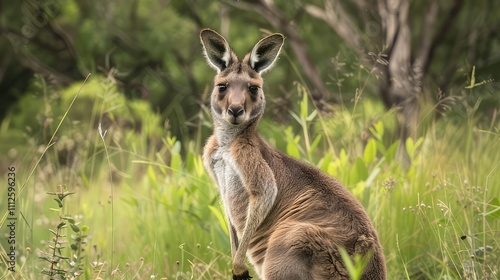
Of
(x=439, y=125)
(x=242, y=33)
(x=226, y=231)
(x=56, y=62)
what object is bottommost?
(x=56, y=62)

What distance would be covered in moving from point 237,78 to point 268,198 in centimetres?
73

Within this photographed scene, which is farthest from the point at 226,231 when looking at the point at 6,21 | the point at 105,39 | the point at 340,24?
the point at 6,21

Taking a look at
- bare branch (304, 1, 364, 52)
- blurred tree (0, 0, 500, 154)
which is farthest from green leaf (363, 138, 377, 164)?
bare branch (304, 1, 364, 52)

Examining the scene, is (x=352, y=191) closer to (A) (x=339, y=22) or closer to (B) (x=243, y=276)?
(B) (x=243, y=276)

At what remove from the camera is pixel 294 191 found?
4.52 m

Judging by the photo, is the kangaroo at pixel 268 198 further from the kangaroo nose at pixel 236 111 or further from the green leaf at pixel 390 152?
the green leaf at pixel 390 152

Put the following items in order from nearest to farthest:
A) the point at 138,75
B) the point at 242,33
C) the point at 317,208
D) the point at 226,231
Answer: the point at 317,208 < the point at 226,231 < the point at 242,33 < the point at 138,75

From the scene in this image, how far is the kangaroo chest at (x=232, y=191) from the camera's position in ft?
15.3

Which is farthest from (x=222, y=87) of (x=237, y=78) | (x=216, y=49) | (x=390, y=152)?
(x=390, y=152)

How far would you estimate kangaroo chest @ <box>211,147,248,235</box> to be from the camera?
4648 millimetres

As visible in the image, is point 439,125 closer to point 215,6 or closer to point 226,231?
point 226,231

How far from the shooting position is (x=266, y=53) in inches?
190

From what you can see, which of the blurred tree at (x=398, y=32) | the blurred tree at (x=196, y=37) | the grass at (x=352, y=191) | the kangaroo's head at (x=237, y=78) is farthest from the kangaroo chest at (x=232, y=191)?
the blurred tree at (x=196, y=37)

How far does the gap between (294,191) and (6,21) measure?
39.0 ft
